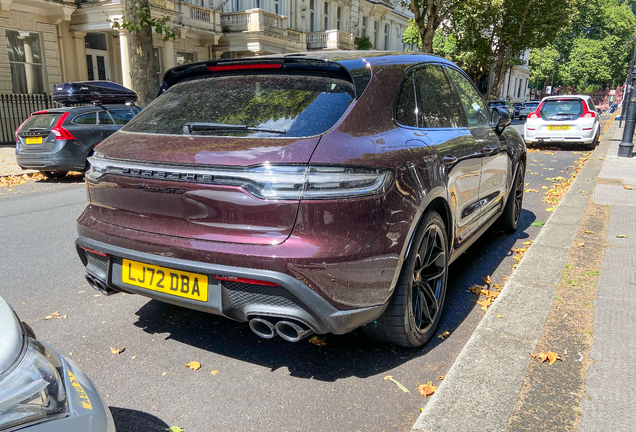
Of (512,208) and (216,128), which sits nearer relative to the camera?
(216,128)

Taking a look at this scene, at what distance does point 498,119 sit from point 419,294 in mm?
2366

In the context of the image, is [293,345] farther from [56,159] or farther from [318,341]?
[56,159]

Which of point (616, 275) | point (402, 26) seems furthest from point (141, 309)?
point (402, 26)

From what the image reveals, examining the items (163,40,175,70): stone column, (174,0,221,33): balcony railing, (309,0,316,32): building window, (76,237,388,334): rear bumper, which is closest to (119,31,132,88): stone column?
(163,40,175,70): stone column

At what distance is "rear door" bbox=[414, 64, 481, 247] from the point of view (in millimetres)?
3246

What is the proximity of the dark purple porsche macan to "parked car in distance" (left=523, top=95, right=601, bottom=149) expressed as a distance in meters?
14.2

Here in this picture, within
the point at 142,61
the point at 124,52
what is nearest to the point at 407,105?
the point at 142,61

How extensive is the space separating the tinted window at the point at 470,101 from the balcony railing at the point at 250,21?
72.9 feet

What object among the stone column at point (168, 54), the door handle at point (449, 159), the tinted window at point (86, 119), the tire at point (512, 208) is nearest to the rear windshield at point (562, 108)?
the tire at point (512, 208)

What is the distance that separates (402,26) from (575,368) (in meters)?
46.3

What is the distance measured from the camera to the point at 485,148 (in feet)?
13.4

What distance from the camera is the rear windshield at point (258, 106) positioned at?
2.52 metres

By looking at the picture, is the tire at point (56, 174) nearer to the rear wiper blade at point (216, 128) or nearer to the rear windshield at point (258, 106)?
the rear windshield at point (258, 106)

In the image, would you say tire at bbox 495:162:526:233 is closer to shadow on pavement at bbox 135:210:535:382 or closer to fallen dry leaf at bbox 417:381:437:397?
shadow on pavement at bbox 135:210:535:382
